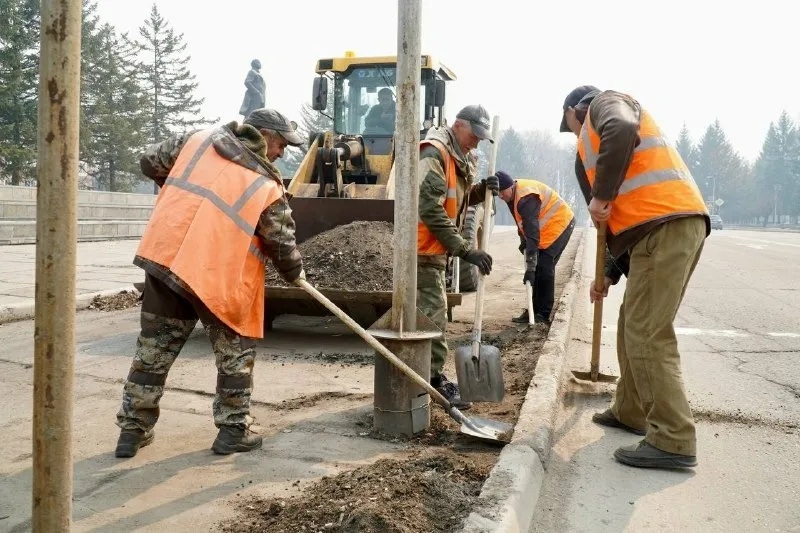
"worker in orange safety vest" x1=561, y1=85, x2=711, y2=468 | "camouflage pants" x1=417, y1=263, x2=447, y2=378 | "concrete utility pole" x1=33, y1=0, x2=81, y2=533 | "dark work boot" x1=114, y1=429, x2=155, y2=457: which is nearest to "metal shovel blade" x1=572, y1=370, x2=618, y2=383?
"camouflage pants" x1=417, y1=263, x2=447, y2=378

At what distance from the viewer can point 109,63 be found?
114 ft

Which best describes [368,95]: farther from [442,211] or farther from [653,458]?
[653,458]

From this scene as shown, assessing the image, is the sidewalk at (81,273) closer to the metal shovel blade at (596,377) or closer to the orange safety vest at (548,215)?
the metal shovel blade at (596,377)

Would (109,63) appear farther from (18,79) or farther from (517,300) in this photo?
(517,300)

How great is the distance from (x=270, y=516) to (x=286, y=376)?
95.5 inches

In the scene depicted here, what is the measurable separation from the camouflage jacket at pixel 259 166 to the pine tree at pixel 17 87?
2506cm

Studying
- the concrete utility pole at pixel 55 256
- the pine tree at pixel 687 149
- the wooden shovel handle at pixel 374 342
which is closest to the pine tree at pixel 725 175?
the pine tree at pixel 687 149

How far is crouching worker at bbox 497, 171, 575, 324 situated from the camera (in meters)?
7.18

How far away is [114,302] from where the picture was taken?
27.0 feet

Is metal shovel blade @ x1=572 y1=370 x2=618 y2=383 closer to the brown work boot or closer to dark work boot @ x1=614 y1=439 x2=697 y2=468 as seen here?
the brown work boot

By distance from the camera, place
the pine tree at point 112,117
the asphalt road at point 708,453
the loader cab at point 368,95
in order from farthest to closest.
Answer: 1. the pine tree at point 112,117
2. the loader cab at point 368,95
3. the asphalt road at point 708,453

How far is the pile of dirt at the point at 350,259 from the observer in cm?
611

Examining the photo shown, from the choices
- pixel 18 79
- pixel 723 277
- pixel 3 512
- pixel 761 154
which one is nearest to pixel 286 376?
pixel 3 512

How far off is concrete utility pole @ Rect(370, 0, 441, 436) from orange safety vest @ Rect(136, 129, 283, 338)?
74 cm
